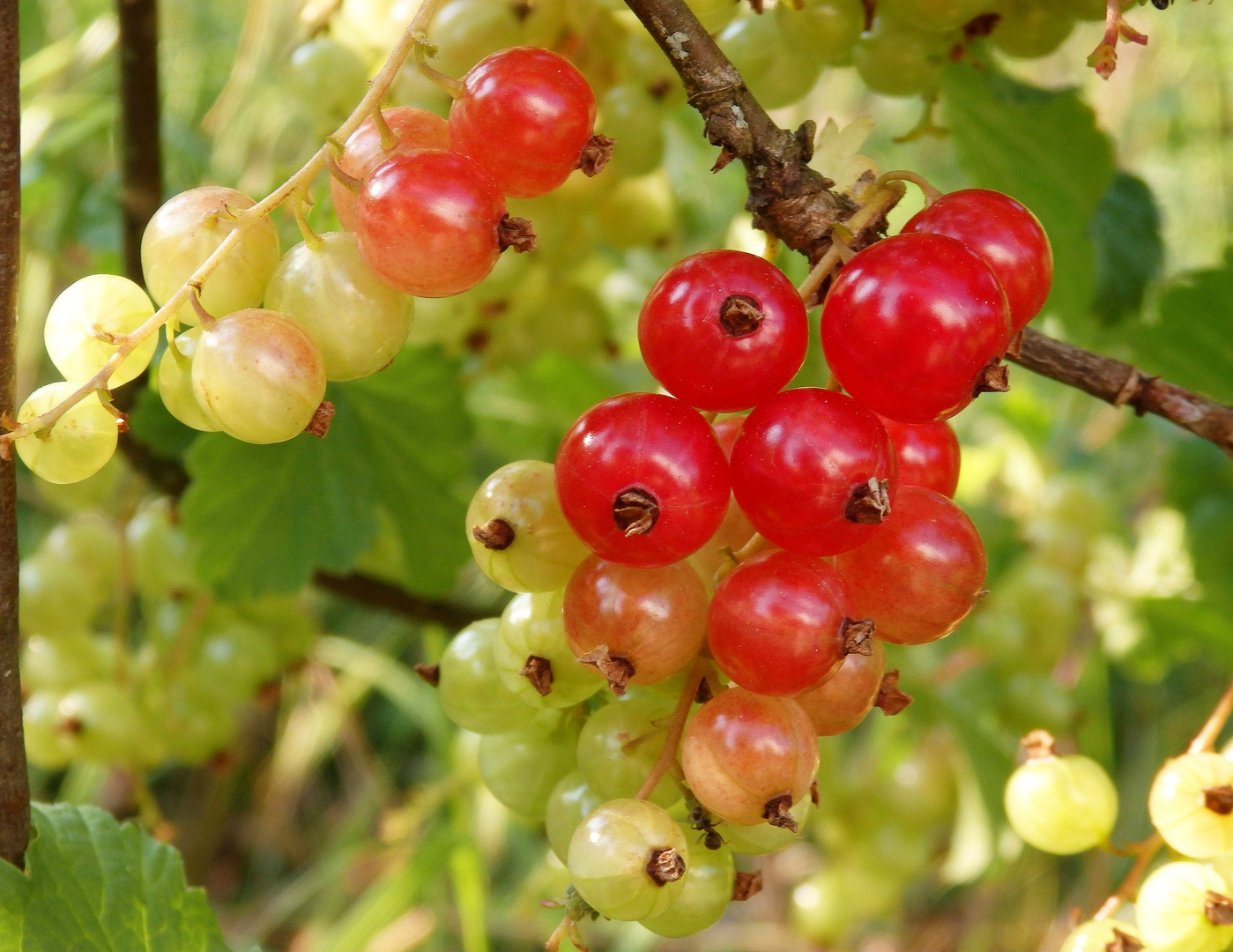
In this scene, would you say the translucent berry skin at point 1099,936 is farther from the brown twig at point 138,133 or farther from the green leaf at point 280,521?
the brown twig at point 138,133

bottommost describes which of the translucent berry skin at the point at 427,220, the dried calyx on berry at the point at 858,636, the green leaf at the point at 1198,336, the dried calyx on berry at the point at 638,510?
the green leaf at the point at 1198,336

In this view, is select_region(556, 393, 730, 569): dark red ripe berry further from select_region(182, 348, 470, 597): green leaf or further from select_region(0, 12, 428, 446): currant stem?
select_region(182, 348, 470, 597): green leaf

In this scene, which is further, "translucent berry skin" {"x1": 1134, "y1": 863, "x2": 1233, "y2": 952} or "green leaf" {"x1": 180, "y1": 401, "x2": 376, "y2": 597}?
"green leaf" {"x1": 180, "y1": 401, "x2": 376, "y2": 597}

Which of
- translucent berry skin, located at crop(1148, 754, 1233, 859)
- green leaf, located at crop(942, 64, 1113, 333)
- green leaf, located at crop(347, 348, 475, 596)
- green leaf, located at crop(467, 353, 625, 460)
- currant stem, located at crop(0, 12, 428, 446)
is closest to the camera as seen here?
currant stem, located at crop(0, 12, 428, 446)

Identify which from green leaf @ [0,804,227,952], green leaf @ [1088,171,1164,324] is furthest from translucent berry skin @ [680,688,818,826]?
green leaf @ [1088,171,1164,324]

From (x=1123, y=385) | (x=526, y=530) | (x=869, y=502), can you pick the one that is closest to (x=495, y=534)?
(x=526, y=530)

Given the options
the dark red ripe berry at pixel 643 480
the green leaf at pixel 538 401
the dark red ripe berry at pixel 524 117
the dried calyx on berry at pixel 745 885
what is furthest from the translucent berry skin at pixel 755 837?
the green leaf at pixel 538 401

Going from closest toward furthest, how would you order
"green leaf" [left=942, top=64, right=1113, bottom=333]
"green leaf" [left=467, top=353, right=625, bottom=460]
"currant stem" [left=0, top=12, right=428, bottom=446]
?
1. "currant stem" [left=0, top=12, right=428, bottom=446]
2. "green leaf" [left=942, top=64, right=1113, bottom=333]
3. "green leaf" [left=467, top=353, right=625, bottom=460]
